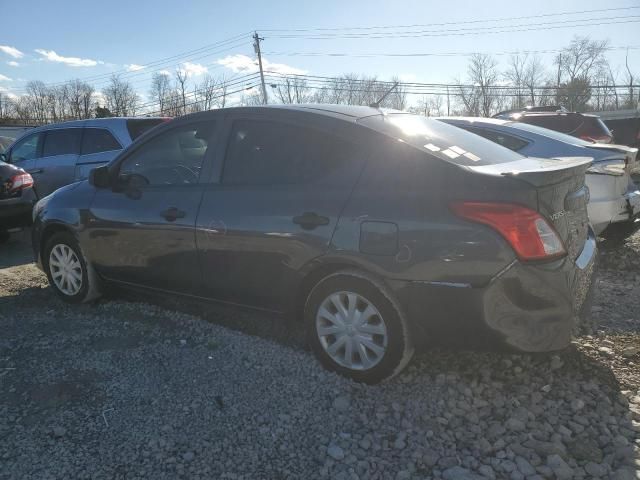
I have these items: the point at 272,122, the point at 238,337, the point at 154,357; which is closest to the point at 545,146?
the point at 272,122

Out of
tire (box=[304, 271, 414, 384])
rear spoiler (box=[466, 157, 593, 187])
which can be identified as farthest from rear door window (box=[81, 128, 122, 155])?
rear spoiler (box=[466, 157, 593, 187])

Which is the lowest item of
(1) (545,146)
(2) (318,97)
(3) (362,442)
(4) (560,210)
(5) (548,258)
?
(3) (362,442)

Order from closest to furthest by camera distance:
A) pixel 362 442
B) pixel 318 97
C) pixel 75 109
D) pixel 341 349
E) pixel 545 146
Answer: pixel 362 442, pixel 341 349, pixel 545 146, pixel 318 97, pixel 75 109

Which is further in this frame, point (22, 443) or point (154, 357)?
point (154, 357)

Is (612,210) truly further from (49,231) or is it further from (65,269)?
(49,231)

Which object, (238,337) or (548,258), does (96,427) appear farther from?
(548,258)

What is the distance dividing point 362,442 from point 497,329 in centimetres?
87

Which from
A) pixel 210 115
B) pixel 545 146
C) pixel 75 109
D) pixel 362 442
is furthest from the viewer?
pixel 75 109

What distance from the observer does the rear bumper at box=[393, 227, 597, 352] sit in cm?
252

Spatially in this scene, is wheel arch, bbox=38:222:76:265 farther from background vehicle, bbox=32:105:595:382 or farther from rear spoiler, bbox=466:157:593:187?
rear spoiler, bbox=466:157:593:187

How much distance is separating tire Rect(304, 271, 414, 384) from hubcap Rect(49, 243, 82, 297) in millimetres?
2396

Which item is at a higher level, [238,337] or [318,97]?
[318,97]

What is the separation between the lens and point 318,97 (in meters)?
54.6

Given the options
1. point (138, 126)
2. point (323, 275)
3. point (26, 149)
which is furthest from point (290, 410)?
point (26, 149)
